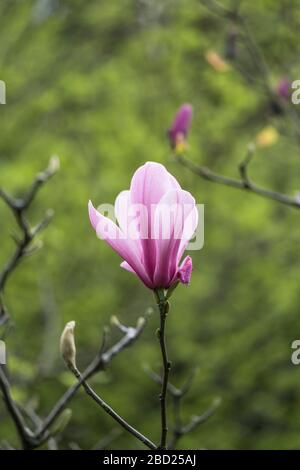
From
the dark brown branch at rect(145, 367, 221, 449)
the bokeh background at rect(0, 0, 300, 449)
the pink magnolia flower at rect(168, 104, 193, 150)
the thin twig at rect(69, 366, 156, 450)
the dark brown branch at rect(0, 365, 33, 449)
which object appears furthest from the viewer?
the bokeh background at rect(0, 0, 300, 449)

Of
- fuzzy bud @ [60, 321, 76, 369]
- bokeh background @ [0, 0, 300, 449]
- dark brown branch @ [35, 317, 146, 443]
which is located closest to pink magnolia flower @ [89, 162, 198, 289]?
fuzzy bud @ [60, 321, 76, 369]

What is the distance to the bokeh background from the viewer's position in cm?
454

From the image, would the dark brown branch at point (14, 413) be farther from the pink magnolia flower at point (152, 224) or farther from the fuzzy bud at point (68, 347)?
the pink magnolia flower at point (152, 224)

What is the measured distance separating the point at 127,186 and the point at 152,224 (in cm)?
356

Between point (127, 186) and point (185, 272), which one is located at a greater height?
point (185, 272)

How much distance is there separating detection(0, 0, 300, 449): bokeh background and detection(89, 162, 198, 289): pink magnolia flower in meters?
3.27

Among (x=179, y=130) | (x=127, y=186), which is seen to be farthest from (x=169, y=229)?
(x=127, y=186)

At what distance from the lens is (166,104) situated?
515 cm

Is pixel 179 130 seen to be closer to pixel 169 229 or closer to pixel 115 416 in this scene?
pixel 169 229

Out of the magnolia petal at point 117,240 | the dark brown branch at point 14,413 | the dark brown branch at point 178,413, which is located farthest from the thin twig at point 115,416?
the dark brown branch at point 178,413

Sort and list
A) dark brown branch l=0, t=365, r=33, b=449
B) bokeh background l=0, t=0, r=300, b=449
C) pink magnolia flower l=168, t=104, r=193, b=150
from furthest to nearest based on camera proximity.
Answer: bokeh background l=0, t=0, r=300, b=449, pink magnolia flower l=168, t=104, r=193, b=150, dark brown branch l=0, t=365, r=33, b=449

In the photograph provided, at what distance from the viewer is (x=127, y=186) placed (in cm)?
452

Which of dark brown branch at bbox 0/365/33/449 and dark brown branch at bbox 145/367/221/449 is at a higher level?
dark brown branch at bbox 0/365/33/449

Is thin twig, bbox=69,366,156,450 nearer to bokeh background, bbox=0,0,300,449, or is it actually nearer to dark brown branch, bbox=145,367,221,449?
dark brown branch, bbox=145,367,221,449
